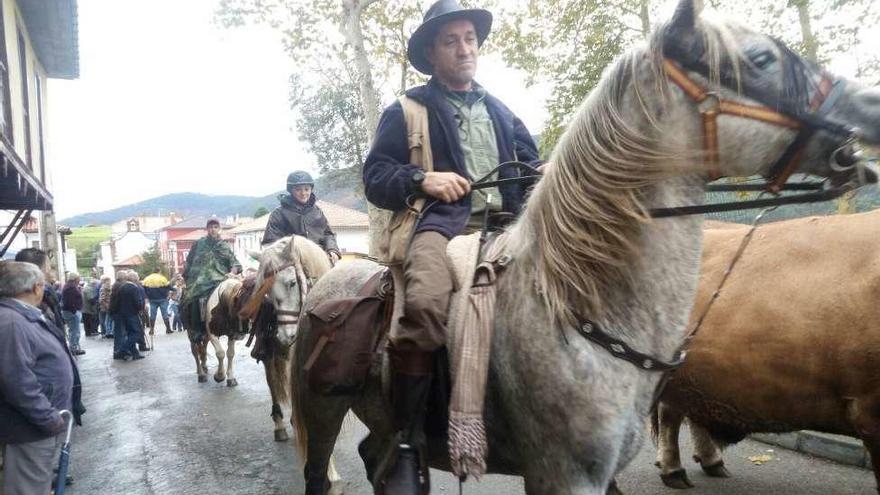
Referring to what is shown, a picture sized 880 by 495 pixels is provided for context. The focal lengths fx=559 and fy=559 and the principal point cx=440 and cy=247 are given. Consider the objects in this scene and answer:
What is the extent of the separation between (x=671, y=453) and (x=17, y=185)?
7.23 meters

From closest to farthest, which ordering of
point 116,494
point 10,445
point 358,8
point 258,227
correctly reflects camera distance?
point 10,445 < point 116,494 < point 358,8 < point 258,227

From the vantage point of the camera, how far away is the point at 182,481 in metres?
5.15

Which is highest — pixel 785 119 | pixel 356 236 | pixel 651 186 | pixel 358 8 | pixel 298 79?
pixel 298 79

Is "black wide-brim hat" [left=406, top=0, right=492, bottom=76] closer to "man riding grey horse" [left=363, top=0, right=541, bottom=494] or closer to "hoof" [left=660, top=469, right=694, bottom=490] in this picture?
"man riding grey horse" [left=363, top=0, right=541, bottom=494]

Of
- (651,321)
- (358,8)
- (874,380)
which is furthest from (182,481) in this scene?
(358,8)

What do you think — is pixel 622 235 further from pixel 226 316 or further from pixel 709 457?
pixel 226 316

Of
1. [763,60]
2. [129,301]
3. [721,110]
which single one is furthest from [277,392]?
[129,301]

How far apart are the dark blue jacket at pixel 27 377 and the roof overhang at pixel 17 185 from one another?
1.42 metres

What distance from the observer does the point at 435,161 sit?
8.45 feet

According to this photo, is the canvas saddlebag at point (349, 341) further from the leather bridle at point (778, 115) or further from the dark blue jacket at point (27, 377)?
the dark blue jacket at point (27, 377)

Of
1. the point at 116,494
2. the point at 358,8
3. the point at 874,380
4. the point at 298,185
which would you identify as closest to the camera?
the point at 874,380

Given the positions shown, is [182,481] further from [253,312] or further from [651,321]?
[651,321]

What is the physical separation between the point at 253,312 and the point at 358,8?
943 cm

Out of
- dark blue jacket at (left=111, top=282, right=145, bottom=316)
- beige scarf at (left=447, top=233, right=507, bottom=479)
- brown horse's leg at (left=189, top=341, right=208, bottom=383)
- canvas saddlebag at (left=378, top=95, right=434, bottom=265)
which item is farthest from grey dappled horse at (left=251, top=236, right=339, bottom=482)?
dark blue jacket at (left=111, top=282, right=145, bottom=316)
